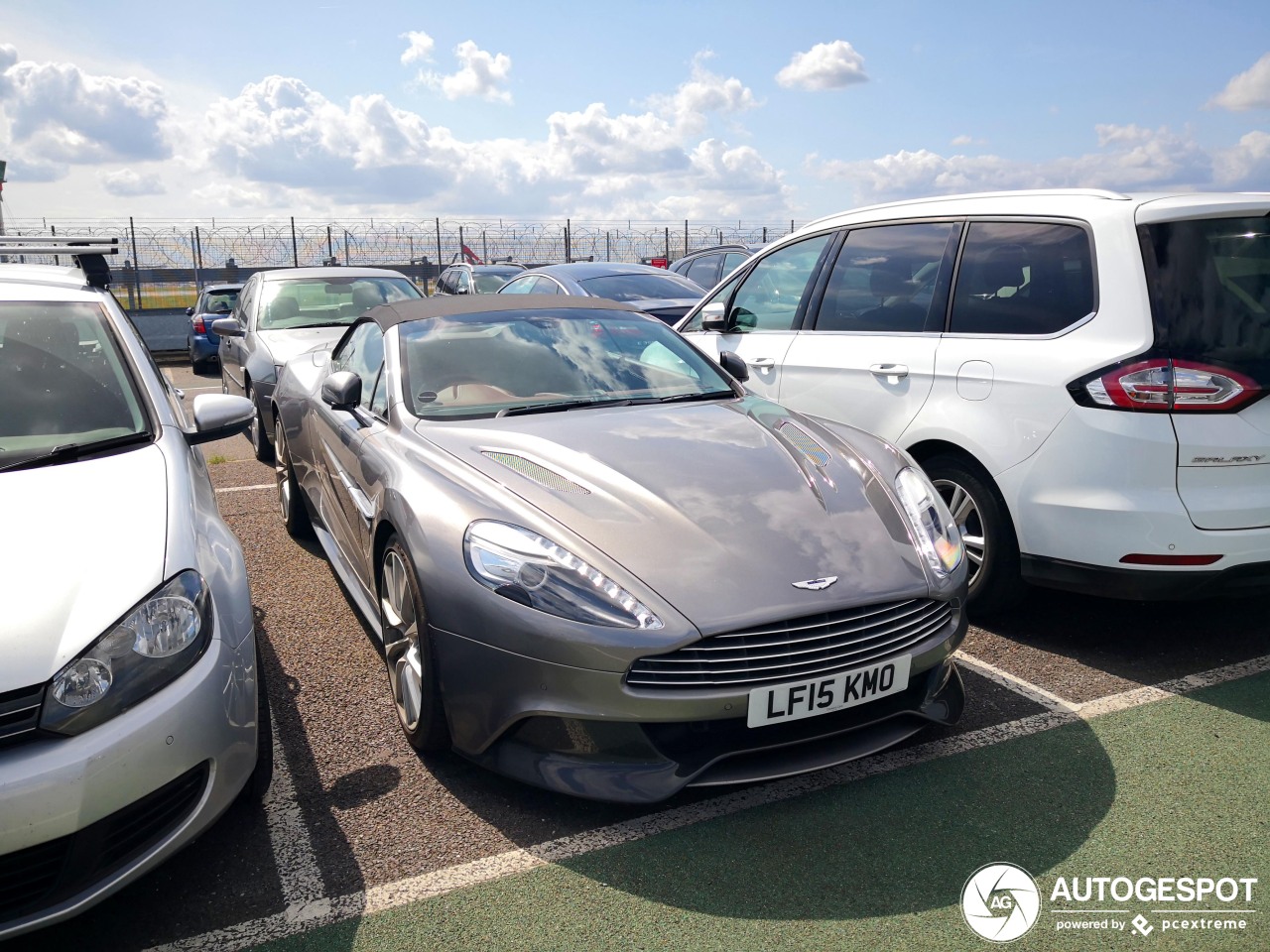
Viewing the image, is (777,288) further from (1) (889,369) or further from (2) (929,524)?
(2) (929,524)

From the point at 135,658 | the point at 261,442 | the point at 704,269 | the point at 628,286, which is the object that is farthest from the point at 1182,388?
the point at 704,269

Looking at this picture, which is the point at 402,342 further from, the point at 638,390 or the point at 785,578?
the point at 785,578

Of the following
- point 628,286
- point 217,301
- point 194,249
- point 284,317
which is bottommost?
point 217,301

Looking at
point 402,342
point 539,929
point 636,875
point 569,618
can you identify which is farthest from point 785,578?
point 402,342

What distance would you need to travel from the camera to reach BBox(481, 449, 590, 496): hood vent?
3.04 metres

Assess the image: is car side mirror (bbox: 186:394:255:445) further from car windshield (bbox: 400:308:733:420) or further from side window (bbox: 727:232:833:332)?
side window (bbox: 727:232:833:332)

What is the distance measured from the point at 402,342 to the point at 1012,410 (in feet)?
8.04

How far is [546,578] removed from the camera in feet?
8.86

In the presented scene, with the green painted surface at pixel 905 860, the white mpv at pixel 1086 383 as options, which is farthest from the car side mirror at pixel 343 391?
the white mpv at pixel 1086 383

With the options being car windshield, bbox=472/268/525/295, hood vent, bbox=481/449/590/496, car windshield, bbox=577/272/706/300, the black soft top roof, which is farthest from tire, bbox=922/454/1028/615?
car windshield, bbox=472/268/525/295

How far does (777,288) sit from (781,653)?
10.7 feet

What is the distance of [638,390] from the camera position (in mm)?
4012

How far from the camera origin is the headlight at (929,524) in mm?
3037

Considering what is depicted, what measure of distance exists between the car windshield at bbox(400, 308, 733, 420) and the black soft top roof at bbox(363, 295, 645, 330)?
0.17 feet
